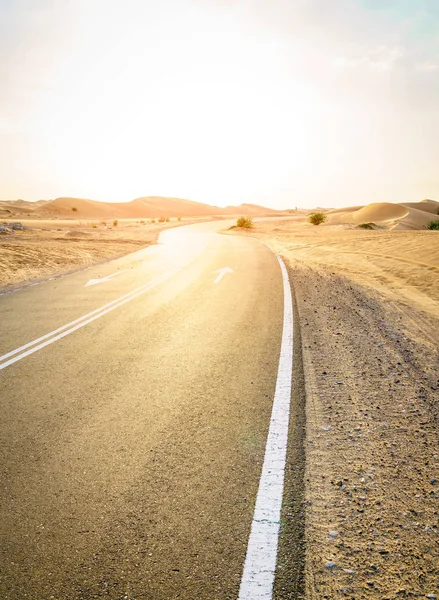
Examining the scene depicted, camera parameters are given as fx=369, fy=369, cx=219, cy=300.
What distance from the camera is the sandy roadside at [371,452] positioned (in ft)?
6.56

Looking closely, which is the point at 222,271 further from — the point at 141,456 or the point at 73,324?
the point at 141,456

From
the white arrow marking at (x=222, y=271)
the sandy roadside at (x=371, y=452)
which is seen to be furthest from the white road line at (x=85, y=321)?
the sandy roadside at (x=371, y=452)

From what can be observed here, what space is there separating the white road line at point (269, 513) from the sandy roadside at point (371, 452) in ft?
0.63

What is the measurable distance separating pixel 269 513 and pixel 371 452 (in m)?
1.07

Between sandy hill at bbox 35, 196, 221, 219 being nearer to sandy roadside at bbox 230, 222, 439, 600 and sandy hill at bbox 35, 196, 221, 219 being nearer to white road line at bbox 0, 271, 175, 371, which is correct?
white road line at bbox 0, 271, 175, 371

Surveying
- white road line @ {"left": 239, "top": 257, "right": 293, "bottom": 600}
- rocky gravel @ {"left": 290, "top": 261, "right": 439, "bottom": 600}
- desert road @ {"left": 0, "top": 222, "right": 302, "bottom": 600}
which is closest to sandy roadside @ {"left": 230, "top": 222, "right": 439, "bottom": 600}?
rocky gravel @ {"left": 290, "top": 261, "right": 439, "bottom": 600}

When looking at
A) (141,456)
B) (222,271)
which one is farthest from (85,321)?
(222,271)

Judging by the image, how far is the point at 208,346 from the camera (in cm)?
555

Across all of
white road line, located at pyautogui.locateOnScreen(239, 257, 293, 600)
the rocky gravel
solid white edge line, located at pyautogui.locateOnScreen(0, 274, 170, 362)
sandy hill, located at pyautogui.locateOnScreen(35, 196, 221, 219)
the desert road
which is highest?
sandy hill, located at pyautogui.locateOnScreen(35, 196, 221, 219)

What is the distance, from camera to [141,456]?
9.95 ft

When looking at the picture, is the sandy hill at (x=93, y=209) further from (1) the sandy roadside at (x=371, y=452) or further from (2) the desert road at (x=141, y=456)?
(1) the sandy roadside at (x=371, y=452)

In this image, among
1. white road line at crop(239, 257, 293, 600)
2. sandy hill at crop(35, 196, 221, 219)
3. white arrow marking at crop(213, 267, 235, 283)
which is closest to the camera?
white road line at crop(239, 257, 293, 600)

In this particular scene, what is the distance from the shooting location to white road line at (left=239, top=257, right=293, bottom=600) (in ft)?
6.33

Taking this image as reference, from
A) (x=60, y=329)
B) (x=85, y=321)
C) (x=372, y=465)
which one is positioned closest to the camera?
(x=372, y=465)
